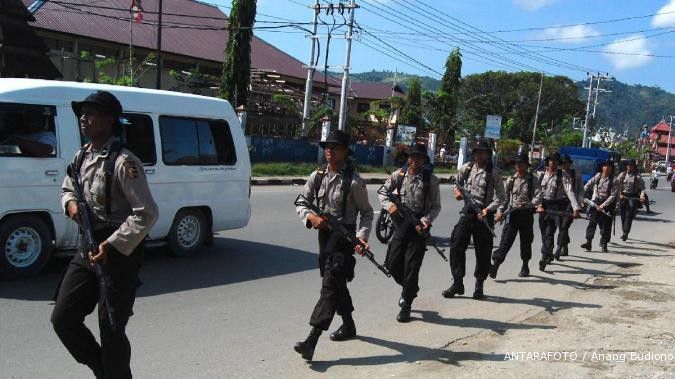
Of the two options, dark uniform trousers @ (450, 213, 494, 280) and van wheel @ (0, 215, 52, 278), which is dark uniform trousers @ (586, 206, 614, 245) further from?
van wheel @ (0, 215, 52, 278)

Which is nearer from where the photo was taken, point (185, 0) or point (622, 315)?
point (622, 315)

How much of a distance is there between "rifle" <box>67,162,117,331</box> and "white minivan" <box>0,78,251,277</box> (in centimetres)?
324

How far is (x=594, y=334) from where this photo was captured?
5.91 metres

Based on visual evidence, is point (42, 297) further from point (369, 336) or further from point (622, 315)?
point (622, 315)

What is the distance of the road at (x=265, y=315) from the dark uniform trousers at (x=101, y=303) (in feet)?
3.14

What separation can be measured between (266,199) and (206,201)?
7.06m

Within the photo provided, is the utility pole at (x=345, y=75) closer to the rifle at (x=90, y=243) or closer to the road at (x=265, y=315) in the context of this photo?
the road at (x=265, y=315)

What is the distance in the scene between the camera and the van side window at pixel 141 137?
287 inches

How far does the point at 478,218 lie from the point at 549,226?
3010 millimetres

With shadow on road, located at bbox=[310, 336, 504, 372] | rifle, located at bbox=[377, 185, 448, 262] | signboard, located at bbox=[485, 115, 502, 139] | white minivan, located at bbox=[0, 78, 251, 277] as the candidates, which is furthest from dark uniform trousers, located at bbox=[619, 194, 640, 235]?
signboard, located at bbox=[485, 115, 502, 139]

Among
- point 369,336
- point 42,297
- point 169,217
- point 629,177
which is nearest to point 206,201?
point 169,217

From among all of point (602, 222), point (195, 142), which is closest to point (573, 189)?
point (602, 222)

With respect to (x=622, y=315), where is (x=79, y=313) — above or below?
above

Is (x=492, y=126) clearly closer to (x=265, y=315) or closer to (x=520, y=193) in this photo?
(x=520, y=193)
